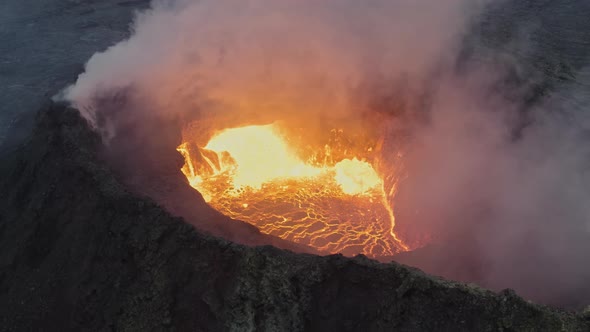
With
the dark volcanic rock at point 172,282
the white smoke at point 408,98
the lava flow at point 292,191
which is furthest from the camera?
the lava flow at point 292,191

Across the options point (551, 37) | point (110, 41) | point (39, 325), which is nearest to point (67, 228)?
point (39, 325)

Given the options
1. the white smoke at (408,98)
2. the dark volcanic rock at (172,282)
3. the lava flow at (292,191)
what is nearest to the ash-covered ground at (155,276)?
the dark volcanic rock at (172,282)

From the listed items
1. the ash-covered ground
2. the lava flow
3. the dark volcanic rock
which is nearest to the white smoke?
the lava flow

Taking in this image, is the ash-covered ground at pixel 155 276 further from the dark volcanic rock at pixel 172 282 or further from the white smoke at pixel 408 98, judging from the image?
the white smoke at pixel 408 98

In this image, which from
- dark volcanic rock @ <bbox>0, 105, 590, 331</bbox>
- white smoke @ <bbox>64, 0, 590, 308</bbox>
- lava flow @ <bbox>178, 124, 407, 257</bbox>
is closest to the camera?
dark volcanic rock @ <bbox>0, 105, 590, 331</bbox>

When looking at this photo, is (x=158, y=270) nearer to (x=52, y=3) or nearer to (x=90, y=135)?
(x=90, y=135)

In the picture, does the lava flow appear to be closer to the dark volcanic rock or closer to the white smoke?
the white smoke
